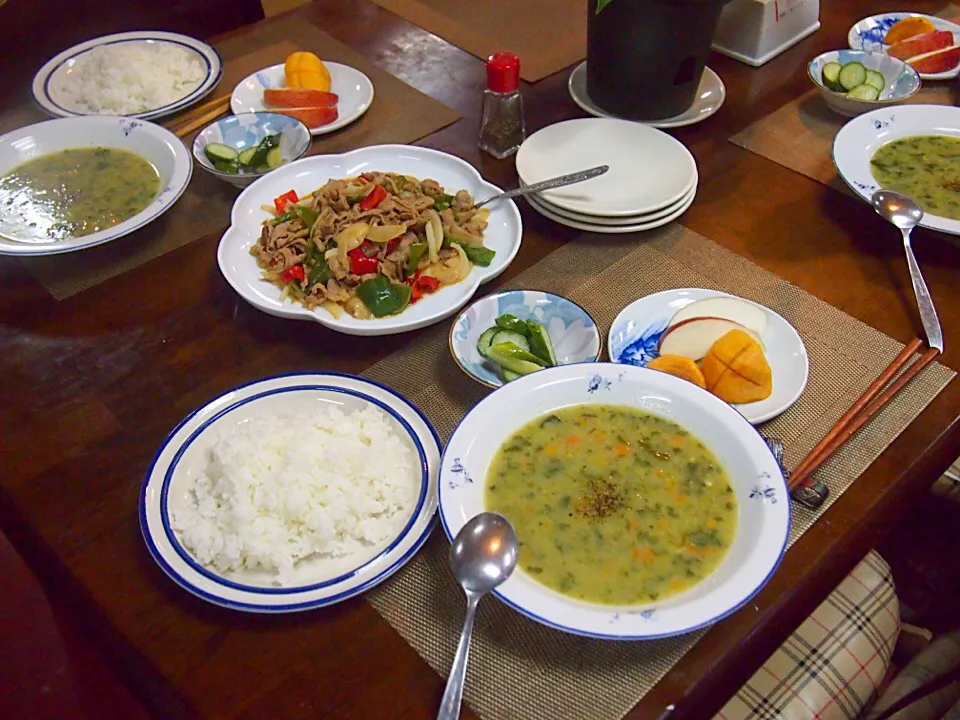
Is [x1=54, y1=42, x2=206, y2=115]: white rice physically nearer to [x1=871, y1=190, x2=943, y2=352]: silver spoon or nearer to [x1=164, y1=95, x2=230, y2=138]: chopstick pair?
[x1=164, y1=95, x2=230, y2=138]: chopstick pair

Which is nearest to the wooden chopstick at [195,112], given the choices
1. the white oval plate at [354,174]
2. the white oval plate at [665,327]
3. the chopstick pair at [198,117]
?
the chopstick pair at [198,117]

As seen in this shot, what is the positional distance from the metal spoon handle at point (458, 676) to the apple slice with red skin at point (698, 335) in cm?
65

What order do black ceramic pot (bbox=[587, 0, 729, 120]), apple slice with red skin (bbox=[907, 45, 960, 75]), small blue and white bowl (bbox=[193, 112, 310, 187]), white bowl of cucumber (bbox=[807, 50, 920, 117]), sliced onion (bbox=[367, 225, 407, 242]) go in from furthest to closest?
apple slice with red skin (bbox=[907, 45, 960, 75]) → white bowl of cucumber (bbox=[807, 50, 920, 117]) → small blue and white bowl (bbox=[193, 112, 310, 187]) → black ceramic pot (bbox=[587, 0, 729, 120]) → sliced onion (bbox=[367, 225, 407, 242])

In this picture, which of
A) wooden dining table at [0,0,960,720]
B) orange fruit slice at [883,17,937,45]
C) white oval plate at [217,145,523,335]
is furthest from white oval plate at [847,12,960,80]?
white oval plate at [217,145,523,335]

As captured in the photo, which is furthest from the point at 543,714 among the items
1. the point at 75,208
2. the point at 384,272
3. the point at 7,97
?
the point at 7,97

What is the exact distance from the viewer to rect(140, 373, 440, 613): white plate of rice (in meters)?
1.06

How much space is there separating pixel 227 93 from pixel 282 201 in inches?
29.0

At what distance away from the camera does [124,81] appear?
7.01 feet

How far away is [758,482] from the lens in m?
1.07

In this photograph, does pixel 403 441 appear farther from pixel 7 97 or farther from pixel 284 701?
pixel 7 97

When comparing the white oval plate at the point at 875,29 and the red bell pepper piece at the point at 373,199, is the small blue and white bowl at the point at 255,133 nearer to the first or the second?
the red bell pepper piece at the point at 373,199

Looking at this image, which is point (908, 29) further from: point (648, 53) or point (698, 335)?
point (698, 335)

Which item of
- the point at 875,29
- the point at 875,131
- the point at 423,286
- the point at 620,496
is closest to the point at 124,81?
the point at 423,286

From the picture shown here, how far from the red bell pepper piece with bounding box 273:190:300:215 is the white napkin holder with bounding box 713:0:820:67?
1.39 m
